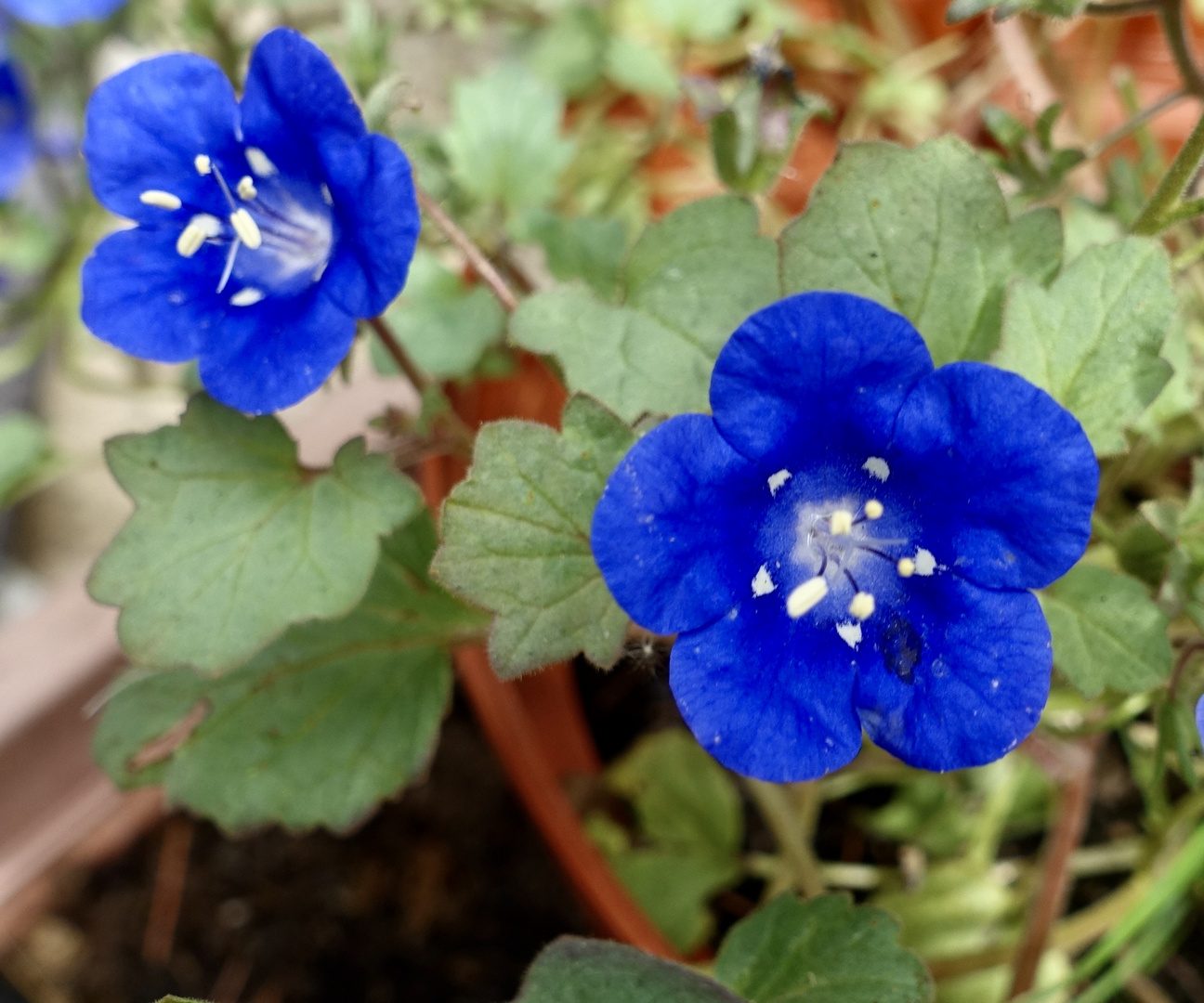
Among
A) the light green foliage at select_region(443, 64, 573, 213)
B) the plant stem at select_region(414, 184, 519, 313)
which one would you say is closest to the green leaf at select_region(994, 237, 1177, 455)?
the plant stem at select_region(414, 184, 519, 313)

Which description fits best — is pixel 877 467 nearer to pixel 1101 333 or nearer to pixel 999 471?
pixel 999 471

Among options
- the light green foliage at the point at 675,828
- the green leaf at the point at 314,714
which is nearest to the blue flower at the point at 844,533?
the green leaf at the point at 314,714

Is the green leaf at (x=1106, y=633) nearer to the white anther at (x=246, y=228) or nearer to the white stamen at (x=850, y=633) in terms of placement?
the white stamen at (x=850, y=633)

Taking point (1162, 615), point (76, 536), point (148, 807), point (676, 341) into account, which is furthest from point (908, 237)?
point (76, 536)

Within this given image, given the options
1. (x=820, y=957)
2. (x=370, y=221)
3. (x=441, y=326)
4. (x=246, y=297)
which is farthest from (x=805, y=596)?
(x=441, y=326)

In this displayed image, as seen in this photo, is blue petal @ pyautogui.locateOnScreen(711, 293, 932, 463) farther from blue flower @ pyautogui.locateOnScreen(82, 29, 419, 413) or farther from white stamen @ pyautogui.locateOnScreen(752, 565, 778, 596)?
blue flower @ pyautogui.locateOnScreen(82, 29, 419, 413)
